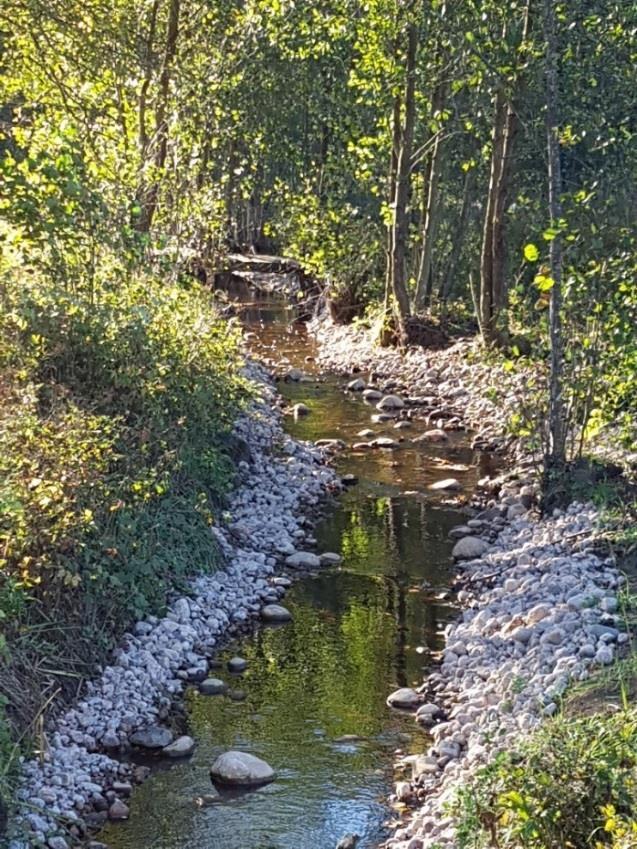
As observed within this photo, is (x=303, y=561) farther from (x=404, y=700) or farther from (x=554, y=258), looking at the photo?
(x=554, y=258)

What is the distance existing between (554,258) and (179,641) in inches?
171

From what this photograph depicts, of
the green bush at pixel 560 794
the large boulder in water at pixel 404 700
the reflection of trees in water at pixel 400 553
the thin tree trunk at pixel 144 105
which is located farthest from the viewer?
the thin tree trunk at pixel 144 105

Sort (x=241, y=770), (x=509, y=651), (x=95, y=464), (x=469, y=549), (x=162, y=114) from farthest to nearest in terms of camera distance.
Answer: (x=162, y=114), (x=469, y=549), (x=95, y=464), (x=509, y=651), (x=241, y=770)

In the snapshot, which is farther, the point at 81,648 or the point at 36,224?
the point at 36,224

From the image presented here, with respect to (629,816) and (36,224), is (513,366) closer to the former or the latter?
(36,224)

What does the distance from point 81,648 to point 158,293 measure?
5.17 meters

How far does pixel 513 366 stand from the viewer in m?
9.89

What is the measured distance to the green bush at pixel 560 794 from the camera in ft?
14.4

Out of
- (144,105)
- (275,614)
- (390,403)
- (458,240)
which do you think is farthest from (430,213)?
(275,614)

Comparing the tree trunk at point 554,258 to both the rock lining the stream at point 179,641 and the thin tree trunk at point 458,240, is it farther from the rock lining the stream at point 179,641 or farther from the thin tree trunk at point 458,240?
the thin tree trunk at point 458,240

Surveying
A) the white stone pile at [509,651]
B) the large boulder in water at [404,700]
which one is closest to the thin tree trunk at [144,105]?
the white stone pile at [509,651]

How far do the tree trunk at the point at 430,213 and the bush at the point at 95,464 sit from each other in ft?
24.4

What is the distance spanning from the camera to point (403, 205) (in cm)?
1823

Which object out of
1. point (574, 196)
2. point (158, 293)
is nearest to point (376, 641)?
point (574, 196)
